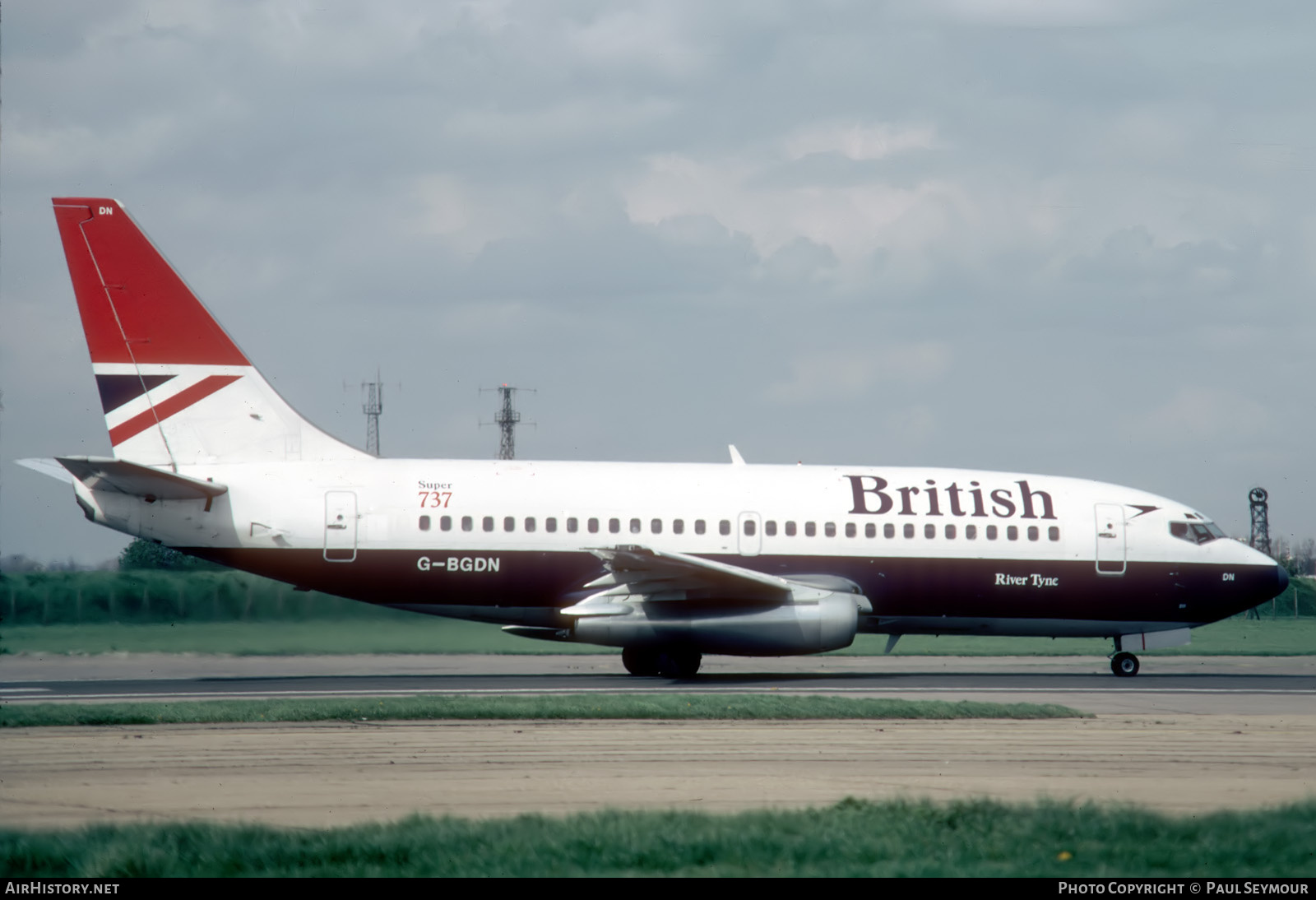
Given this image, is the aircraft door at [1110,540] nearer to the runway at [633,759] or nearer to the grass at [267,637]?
the runway at [633,759]

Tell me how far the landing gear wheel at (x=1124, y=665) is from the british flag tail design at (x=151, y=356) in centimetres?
1477

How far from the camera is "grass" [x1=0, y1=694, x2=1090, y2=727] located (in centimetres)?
1517

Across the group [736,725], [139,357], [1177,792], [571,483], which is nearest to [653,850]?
[1177,792]

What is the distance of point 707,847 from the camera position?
26.2ft

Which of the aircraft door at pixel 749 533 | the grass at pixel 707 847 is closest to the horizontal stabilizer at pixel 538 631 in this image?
the aircraft door at pixel 749 533

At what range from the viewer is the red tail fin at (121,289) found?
73.6 ft

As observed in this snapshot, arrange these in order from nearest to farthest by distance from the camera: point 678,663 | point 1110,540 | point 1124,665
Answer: point 678,663 → point 1124,665 → point 1110,540

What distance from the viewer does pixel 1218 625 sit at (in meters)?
43.7

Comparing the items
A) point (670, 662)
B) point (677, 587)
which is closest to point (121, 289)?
point (677, 587)

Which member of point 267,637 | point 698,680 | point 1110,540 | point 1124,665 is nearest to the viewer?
point 698,680

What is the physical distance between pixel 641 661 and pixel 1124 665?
8767 mm

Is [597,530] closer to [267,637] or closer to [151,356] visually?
[267,637]

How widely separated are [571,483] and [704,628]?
3514mm
